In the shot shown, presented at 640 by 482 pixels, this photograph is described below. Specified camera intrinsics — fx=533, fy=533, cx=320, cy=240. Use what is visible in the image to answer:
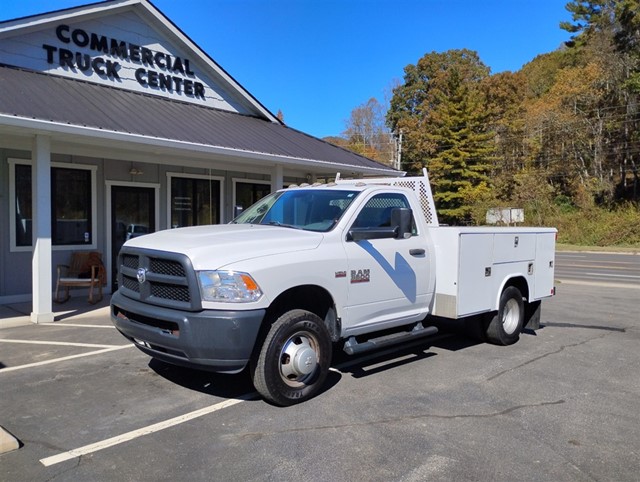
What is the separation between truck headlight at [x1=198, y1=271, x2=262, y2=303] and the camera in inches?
171

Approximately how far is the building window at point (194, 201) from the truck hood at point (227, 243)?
24.5ft

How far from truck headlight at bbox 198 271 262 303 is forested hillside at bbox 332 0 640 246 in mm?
36018

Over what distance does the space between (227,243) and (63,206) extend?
749cm

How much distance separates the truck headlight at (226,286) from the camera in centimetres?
435

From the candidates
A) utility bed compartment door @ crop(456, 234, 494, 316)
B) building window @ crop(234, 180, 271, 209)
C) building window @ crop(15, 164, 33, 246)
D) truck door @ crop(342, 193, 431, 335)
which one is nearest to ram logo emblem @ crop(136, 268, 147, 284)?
truck door @ crop(342, 193, 431, 335)

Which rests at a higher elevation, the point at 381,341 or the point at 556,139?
the point at 556,139

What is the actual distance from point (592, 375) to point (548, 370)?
0.46 m

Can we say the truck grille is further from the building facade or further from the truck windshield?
the building facade

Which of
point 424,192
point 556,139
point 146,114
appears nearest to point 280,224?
point 424,192

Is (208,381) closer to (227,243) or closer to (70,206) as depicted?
(227,243)

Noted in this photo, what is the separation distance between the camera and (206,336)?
429 cm

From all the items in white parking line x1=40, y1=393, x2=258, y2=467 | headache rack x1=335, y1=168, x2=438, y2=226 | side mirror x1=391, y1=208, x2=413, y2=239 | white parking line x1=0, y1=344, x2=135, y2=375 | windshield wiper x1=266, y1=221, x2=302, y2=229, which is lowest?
white parking line x1=0, y1=344, x2=135, y2=375

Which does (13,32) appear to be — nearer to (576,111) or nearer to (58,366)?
(58,366)

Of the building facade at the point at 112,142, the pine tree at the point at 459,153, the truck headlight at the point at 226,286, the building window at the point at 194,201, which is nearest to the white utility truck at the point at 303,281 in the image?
the truck headlight at the point at 226,286
